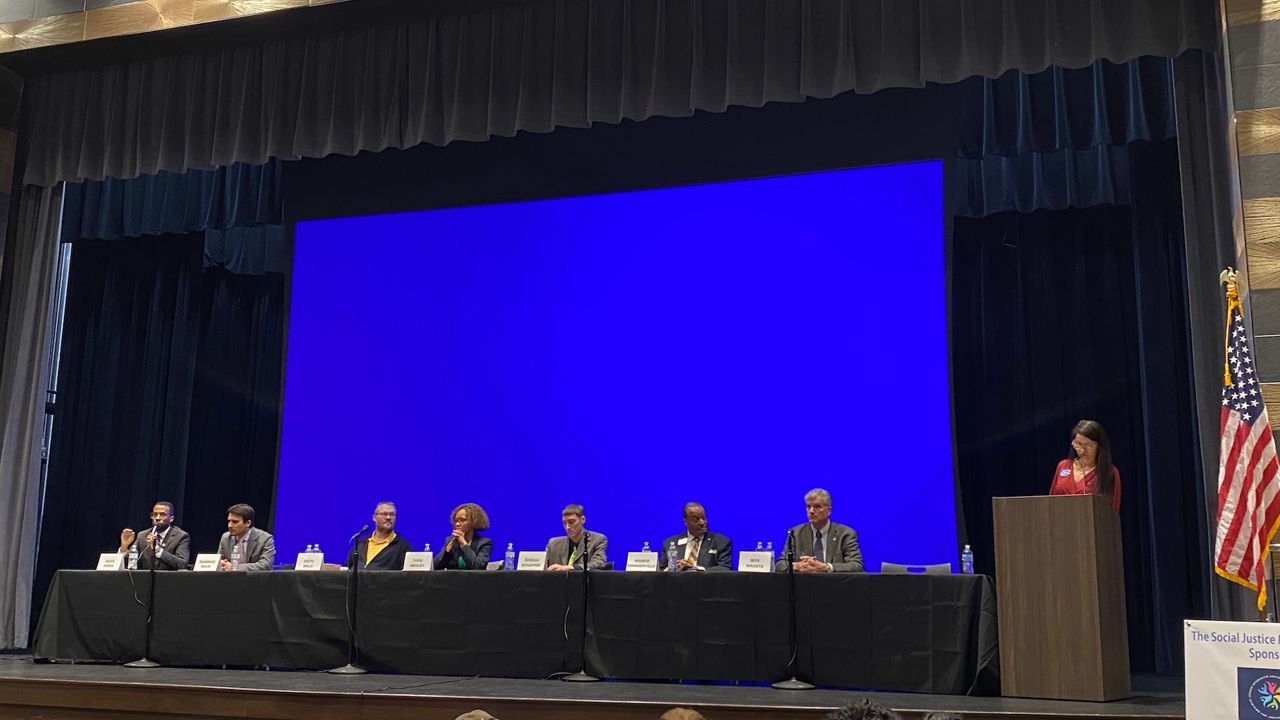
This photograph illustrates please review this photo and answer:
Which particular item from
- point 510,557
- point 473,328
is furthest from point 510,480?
point 510,557

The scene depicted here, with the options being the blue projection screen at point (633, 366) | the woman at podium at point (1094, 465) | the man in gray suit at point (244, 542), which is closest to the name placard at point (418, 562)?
the man in gray suit at point (244, 542)

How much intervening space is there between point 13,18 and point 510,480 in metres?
4.14

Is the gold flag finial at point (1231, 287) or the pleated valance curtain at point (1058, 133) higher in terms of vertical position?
the pleated valance curtain at point (1058, 133)

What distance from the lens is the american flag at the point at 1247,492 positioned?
14.1 feet

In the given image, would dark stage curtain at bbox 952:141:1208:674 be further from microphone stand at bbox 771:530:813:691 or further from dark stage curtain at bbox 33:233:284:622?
dark stage curtain at bbox 33:233:284:622

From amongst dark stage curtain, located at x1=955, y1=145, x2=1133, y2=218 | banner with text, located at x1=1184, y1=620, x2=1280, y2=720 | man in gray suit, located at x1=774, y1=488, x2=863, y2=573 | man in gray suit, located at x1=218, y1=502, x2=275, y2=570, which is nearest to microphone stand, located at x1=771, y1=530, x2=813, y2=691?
man in gray suit, located at x1=774, y1=488, x2=863, y2=573

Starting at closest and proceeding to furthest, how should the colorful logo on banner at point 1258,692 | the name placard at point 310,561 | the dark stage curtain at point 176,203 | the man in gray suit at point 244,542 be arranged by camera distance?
the colorful logo on banner at point 1258,692
the name placard at point 310,561
the man in gray suit at point 244,542
the dark stage curtain at point 176,203

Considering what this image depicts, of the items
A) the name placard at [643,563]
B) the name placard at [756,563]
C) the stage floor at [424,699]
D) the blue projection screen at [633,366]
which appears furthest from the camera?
the blue projection screen at [633,366]

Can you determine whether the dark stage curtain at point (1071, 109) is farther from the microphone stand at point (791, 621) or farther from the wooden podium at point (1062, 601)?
the microphone stand at point (791, 621)

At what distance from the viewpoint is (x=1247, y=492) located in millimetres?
4316

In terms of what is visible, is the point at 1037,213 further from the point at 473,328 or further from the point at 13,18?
the point at 13,18

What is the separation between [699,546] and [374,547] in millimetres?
1714

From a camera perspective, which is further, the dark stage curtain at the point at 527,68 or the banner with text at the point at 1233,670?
the dark stage curtain at the point at 527,68

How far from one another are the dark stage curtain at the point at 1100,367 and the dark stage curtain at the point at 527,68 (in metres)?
1.06
